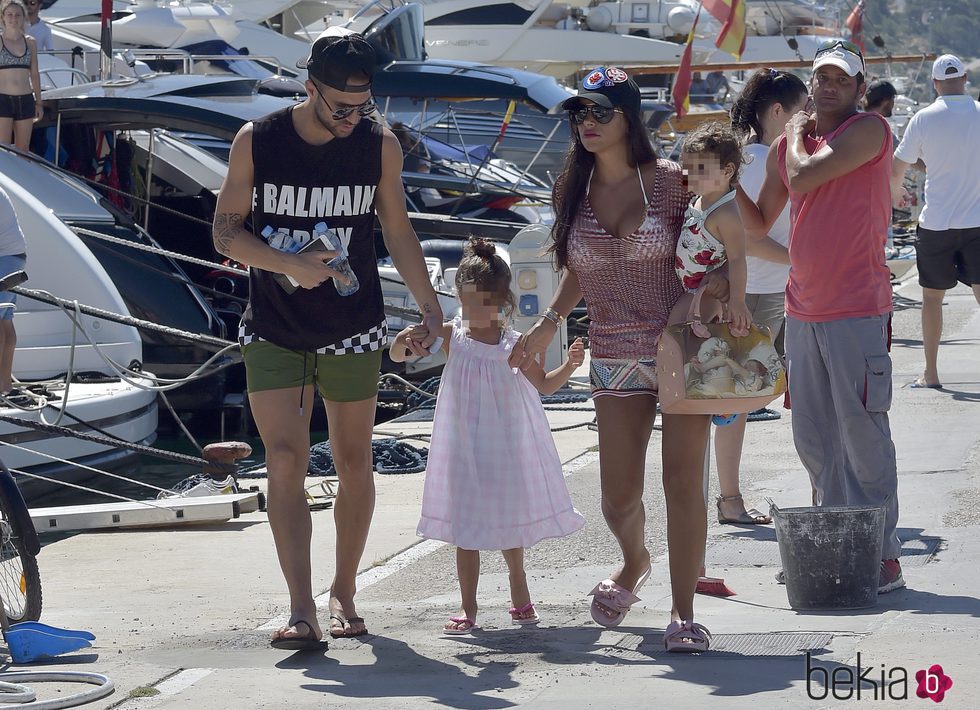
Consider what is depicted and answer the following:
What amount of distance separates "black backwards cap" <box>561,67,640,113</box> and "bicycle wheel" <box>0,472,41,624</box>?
230cm

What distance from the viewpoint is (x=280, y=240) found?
16.4 feet

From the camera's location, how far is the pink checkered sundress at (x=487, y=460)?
5262mm

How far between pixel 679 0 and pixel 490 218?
30877 mm

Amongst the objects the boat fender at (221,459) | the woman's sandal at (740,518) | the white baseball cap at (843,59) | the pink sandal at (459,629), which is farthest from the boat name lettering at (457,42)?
the pink sandal at (459,629)

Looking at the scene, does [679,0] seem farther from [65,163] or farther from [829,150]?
[829,150]

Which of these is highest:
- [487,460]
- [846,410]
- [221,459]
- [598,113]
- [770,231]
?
[598,113]

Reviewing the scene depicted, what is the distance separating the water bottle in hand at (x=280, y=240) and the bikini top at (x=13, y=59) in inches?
345

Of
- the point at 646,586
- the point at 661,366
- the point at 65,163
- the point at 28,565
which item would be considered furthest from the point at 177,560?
the point at 65,163

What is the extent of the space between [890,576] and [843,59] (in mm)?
1804

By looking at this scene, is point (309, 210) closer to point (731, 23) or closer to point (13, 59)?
point (13, 59)

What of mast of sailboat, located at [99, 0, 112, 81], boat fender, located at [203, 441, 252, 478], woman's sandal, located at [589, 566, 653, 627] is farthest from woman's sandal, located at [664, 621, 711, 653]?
mast of sailboat, located at [99, 0, 112, 81]

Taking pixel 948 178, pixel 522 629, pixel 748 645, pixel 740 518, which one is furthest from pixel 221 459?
pixel 948 178

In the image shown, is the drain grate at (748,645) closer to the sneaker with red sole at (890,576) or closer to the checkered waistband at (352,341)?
the sneaker with red sole at (890,576)

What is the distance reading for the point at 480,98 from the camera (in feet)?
52.9
